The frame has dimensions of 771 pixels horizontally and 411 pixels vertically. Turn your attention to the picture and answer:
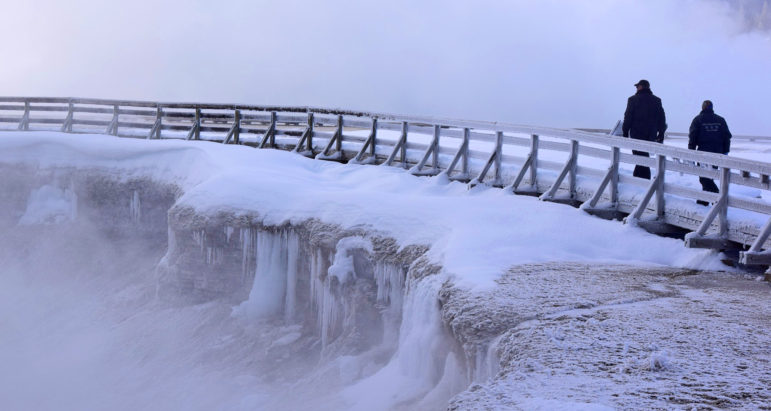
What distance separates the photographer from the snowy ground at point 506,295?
509 centimetres

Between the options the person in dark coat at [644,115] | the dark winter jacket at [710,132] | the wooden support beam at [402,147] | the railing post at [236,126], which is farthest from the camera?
the railing post at [236,126]

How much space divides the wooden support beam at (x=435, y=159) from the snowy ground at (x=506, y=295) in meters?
0.58

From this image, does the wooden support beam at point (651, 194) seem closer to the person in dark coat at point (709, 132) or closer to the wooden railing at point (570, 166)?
the wooden railing at point (570, 166)

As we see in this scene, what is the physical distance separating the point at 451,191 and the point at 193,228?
3.89 m

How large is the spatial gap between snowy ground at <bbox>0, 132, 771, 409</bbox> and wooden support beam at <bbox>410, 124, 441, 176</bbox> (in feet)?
1.91

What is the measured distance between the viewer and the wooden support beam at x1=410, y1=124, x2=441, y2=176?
14688 millimetres

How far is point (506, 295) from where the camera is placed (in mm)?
7000

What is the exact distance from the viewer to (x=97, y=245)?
17891 millimetres

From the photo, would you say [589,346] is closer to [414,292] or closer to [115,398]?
[414,292]

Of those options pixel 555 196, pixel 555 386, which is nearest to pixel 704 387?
pixel 555 386

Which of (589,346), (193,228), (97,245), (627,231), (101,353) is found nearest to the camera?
(589,346)

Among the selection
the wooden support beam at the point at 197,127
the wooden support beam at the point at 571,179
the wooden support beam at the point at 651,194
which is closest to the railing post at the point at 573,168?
the wooden support beam at the point at 571,179

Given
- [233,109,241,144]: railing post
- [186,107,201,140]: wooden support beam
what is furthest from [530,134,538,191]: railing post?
[186,107,201,140]: wooden support beam

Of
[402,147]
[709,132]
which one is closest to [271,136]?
[402,147]
